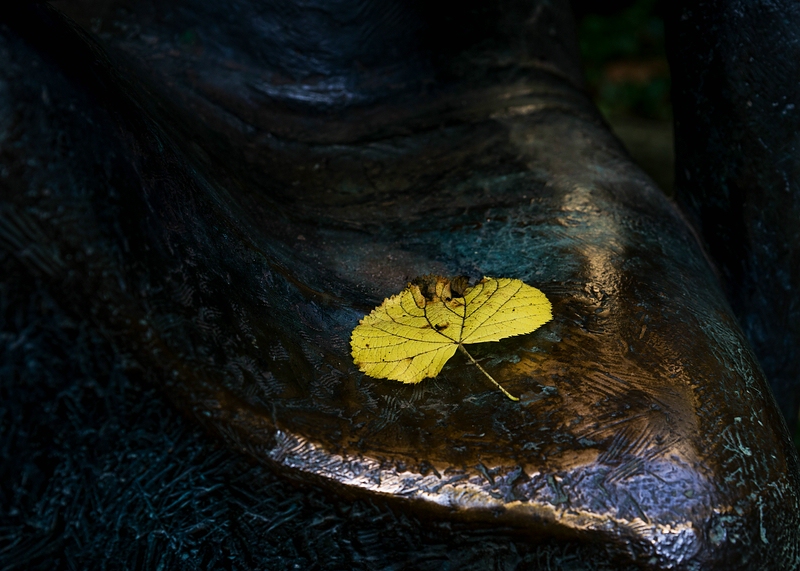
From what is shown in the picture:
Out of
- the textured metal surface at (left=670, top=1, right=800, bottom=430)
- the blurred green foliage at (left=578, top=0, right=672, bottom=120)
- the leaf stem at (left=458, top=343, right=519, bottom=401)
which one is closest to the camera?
the leaf stem at (left=458, top=343, right=519, bottom=401)

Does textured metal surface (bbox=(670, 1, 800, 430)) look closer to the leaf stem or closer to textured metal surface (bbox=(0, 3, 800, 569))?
textured metal surface (bbox=(0, 3, 800, 569))

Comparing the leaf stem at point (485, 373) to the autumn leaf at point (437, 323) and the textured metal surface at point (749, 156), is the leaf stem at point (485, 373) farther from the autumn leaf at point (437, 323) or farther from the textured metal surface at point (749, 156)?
the textured metal surface at point (749, 156)

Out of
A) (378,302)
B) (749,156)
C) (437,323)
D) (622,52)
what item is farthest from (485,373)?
(622,52)

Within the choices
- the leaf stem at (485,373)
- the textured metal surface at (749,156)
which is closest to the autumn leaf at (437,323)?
the leaf stem at (485,373)

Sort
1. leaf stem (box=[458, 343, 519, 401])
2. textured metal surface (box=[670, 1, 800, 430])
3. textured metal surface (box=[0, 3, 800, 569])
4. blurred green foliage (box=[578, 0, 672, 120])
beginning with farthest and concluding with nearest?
blurred green foliage (box=[578, 0, 672, 120]) < textured metal surface (box=[670, 1, 800, 430]) < leaf stem (box=[458, 343, 519, 401]) < textured metal surface (box=[0, 3, 800, 569])

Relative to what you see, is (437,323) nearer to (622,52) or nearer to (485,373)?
(485,373)

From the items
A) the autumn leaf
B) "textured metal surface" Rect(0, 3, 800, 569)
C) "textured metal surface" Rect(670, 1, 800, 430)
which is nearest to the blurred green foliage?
"textured metal surface" Rect(670, 1, 800, 430)

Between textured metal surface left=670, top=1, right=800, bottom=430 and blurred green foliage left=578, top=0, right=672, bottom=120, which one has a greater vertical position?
textured metal surface left=670, top=1, right=800, bottom=430
